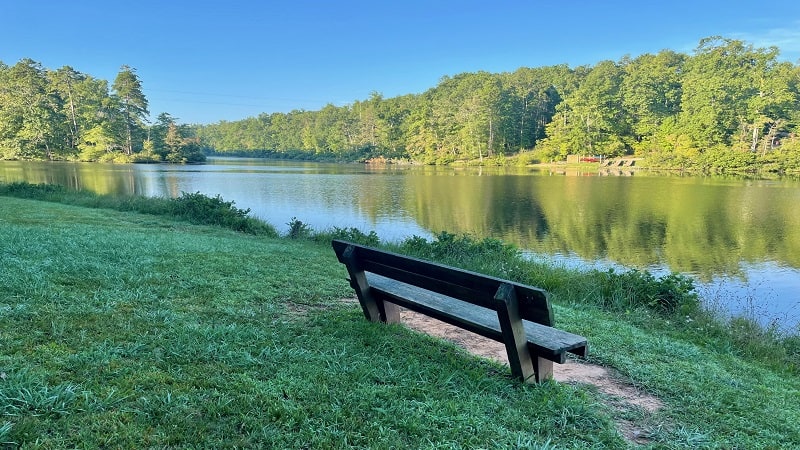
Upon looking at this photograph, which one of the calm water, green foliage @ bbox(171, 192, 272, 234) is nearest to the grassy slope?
the calm water

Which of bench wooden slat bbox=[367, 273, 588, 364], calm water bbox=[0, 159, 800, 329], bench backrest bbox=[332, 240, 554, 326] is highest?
bench backrest bbox=[332, 240, 554, 326]

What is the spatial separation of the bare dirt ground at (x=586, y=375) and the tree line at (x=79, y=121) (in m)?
70.1

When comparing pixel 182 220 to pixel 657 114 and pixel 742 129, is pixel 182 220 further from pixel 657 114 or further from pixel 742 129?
pixel 657 114

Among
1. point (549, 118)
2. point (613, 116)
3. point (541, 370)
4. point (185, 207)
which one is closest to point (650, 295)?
point (541, 370)

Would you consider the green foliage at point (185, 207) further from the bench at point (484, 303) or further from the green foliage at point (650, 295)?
the bench at point (484, 303)

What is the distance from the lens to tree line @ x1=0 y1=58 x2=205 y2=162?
2359 inches

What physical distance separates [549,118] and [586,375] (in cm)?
8140

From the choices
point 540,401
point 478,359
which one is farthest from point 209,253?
point 540,401

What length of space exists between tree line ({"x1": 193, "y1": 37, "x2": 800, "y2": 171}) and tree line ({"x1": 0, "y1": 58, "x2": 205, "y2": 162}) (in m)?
37.1

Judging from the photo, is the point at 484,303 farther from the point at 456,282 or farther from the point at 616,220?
the point at 616,220

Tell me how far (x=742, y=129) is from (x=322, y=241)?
58.5 metres

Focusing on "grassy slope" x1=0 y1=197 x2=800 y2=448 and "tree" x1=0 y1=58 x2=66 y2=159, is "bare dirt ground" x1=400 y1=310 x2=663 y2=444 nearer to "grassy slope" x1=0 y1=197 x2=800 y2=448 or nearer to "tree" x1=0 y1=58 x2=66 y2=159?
"grassy slope" x1=0 y1=197 x2=800 y2=448

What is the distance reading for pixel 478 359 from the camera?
347 cm

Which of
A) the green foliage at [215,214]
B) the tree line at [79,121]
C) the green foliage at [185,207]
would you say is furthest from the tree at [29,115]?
the green foliage at [215,214]
